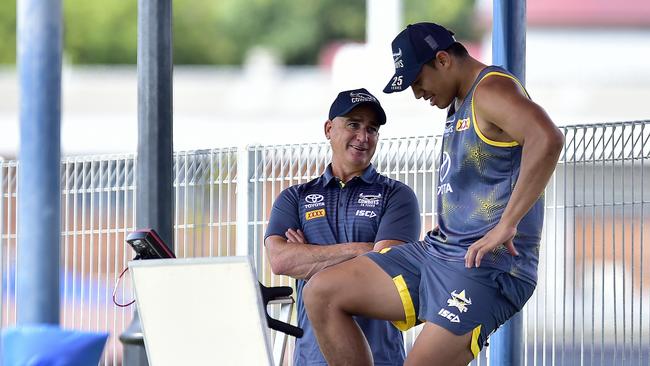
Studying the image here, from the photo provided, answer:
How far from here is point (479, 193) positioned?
18.4 ft

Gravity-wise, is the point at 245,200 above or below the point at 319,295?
above

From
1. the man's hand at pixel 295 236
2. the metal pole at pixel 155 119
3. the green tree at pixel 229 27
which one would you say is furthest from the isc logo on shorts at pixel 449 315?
the green tree at pixel 229 27

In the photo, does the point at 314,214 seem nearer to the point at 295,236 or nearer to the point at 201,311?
the point at 295,236

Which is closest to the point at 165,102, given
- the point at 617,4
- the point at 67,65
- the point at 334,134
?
the point at 334,134

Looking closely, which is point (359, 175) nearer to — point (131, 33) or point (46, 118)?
point (46, 118)

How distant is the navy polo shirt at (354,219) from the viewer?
6.62 metres

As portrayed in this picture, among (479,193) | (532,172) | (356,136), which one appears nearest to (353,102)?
(356,136)

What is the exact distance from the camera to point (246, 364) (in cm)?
550

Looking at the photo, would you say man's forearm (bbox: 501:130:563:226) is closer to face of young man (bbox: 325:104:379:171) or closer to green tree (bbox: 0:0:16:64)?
face of young man (bbox: 325:104:379:171)

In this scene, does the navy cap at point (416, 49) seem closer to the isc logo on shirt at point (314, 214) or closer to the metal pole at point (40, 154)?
the isc logo on shirt at point (314, 214)

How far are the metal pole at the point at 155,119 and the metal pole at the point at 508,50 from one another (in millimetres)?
2101

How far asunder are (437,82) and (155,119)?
9.88 feet

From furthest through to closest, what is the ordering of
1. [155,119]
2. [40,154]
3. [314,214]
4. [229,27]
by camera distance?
[229,27] → [155,119] → [314,214] → [40,154]

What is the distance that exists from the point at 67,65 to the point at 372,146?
58.0 m
